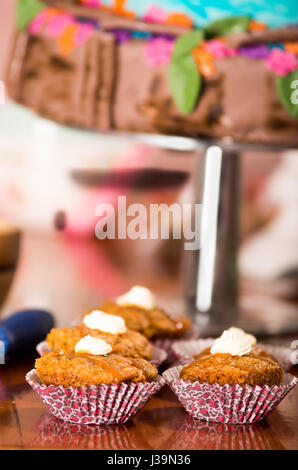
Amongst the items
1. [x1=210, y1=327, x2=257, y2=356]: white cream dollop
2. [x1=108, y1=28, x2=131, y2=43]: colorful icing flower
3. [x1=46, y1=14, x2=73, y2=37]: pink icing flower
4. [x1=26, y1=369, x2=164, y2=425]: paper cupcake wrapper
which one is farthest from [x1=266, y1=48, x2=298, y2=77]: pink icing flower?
[x1=26, y1=369, x2=164, y2=425]: paper cupcake wrapper

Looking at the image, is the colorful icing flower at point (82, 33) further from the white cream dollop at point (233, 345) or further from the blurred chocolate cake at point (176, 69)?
the white cream dollop at point (233, 345)

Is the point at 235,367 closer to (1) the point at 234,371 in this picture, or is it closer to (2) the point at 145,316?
(1) the point at 234,371

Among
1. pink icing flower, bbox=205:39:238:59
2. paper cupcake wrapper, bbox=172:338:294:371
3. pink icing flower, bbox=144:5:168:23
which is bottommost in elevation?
paper cupcake wrapper, bbox=172:338:294:371

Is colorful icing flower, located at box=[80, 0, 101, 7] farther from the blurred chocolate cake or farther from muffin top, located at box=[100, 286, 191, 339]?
muffin top, located at box=[100, 286, 191, 339]

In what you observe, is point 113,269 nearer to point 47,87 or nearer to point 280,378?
point 47,87

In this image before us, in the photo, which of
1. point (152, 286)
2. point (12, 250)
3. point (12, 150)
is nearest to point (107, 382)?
point (12, 250)

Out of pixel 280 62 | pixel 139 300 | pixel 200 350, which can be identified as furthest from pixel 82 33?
pixel 200 350
